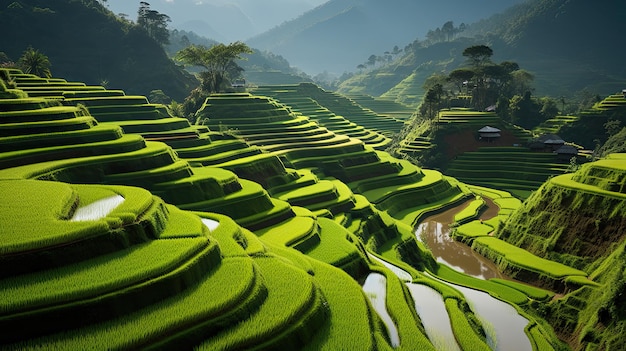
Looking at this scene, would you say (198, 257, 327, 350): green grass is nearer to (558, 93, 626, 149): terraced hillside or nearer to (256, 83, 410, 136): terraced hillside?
(558, 93, 626, 149): terraced hillside

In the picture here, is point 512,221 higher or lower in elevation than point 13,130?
lower

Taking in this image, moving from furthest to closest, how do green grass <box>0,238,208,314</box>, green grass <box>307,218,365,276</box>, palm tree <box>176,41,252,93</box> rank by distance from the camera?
palm tree <box>176,41,252,93</box>, green grass <box>307,218,365,276</box>, green grass <box>0,238,208,314</box>

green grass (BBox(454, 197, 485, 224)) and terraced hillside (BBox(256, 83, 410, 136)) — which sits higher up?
terraced hillside (BBox(256, 83, 410, 136))

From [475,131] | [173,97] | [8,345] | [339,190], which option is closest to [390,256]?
[339,190]

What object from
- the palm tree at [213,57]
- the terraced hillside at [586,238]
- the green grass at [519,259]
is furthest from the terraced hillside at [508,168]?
the palm tree at [213,57]

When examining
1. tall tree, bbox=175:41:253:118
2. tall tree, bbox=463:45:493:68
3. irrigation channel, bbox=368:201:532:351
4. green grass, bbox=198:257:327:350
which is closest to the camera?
green grass, bbox=198:257:327:350

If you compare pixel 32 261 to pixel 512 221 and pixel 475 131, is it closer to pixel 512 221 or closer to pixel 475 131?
pixel 512 221

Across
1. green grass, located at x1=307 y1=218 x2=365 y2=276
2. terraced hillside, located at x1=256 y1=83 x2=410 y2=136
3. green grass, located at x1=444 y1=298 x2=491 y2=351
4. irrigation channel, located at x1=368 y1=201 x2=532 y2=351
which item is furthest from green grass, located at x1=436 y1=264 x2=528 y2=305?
terraced hillside, located at x1=256 y1=83 x2=410 y2=136
